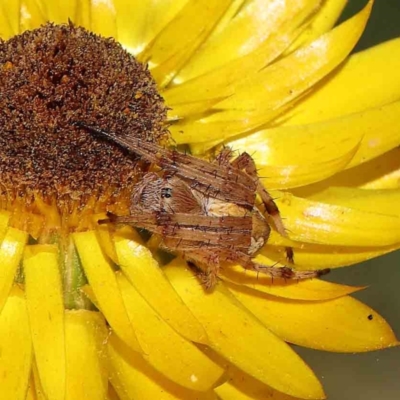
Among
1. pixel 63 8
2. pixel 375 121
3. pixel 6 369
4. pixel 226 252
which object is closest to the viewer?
pixel 6 369

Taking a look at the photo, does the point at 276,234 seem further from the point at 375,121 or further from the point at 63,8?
the point at 63,8

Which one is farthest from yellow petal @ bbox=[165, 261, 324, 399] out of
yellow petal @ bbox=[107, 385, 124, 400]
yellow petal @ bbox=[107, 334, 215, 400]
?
yellow petal @ bbox=[107, 385, 124, 400]

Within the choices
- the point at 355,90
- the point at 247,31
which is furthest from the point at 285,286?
the point at 247,31

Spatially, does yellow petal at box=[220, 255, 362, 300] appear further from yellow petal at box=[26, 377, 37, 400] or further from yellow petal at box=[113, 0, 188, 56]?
yellow petal at box=[113, 0, 188, 56]

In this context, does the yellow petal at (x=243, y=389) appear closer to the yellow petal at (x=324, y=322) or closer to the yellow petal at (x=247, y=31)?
the yellow petal at (x=324, y=322)

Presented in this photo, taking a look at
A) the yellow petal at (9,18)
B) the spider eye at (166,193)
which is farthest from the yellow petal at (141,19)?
the spider eye at (166,193)

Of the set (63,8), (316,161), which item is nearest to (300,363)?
(316,161)
